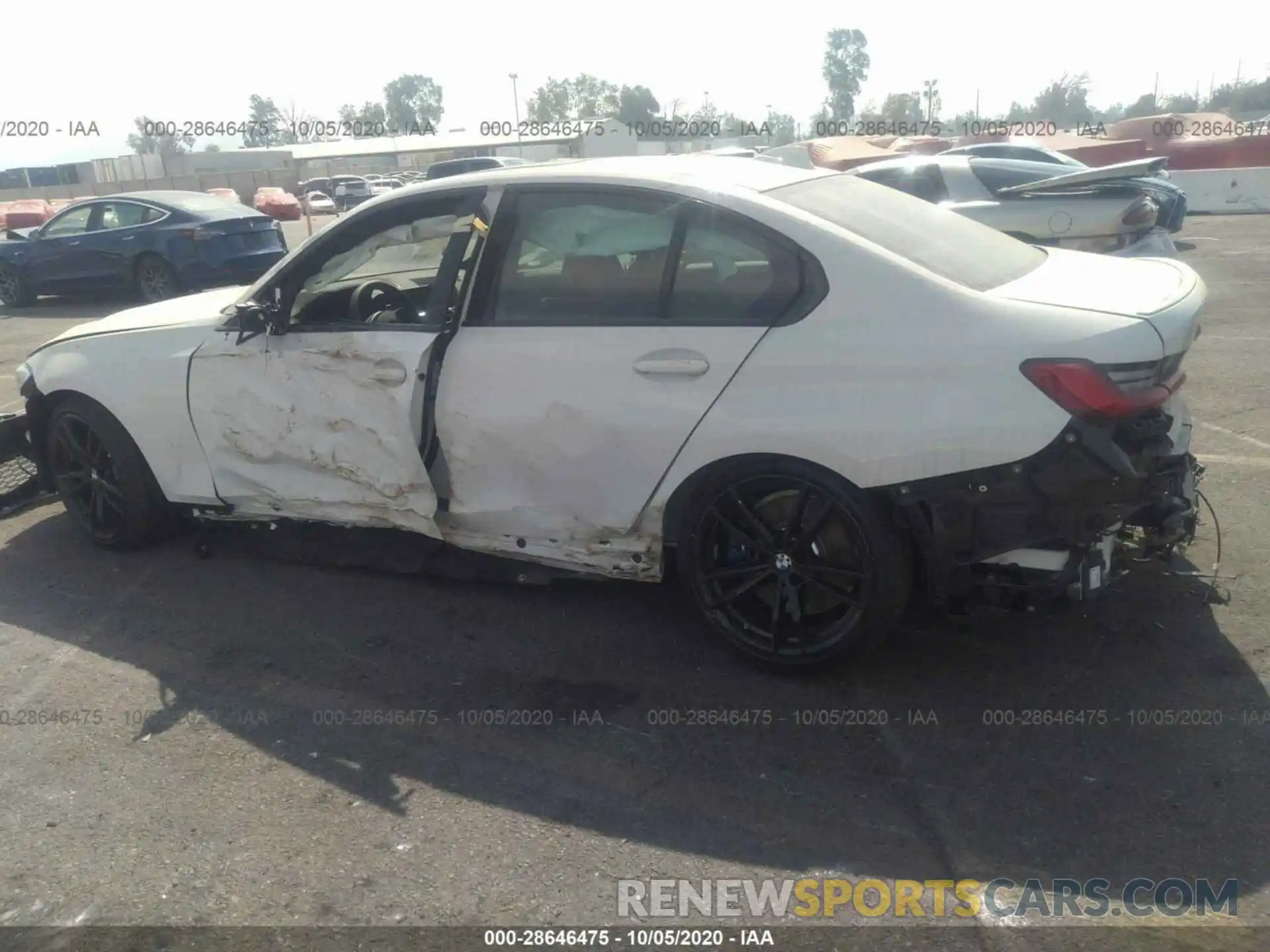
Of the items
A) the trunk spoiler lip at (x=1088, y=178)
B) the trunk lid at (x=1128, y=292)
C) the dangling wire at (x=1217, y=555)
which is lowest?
the dangling wire at (x=1217, y=555)

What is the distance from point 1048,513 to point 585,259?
1.80 metres

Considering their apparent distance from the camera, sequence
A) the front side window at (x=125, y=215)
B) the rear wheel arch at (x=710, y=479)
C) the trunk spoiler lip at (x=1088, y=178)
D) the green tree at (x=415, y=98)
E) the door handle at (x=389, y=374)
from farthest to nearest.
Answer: the green tree at (x=415, y=98), the front side window at (x=125, y=215), the trunk spoiler lip at (x=1088, y=178), the door handle at (x=389, y=374), the rear wheel arch at (x=710, y=479)

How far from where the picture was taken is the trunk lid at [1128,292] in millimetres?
3301

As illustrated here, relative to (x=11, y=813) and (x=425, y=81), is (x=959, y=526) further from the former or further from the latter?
(x=425, y=81)

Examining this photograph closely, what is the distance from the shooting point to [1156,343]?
321 centimetres

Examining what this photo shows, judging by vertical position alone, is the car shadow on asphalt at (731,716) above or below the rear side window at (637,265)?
below

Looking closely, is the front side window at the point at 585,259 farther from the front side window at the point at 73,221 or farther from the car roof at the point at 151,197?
the front side window at the point at 73,221

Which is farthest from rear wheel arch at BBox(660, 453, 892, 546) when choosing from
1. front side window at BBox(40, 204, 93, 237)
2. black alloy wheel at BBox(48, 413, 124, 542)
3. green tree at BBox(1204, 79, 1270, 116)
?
green tree at BBox(1204, 79, 1270, 116)

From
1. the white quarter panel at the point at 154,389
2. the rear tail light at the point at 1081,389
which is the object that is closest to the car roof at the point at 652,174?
the rear tail light at the point at 1081,389

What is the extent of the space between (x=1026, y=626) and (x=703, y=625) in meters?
1.22

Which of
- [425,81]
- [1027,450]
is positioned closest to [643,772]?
[1027,450]

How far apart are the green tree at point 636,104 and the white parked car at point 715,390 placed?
63735 mm

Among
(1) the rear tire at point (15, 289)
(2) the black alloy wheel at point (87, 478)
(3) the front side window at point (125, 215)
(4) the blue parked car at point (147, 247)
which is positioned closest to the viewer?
(2) the black alloy wheel at point (87, 478)

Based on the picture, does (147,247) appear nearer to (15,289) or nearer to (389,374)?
(15,289)
